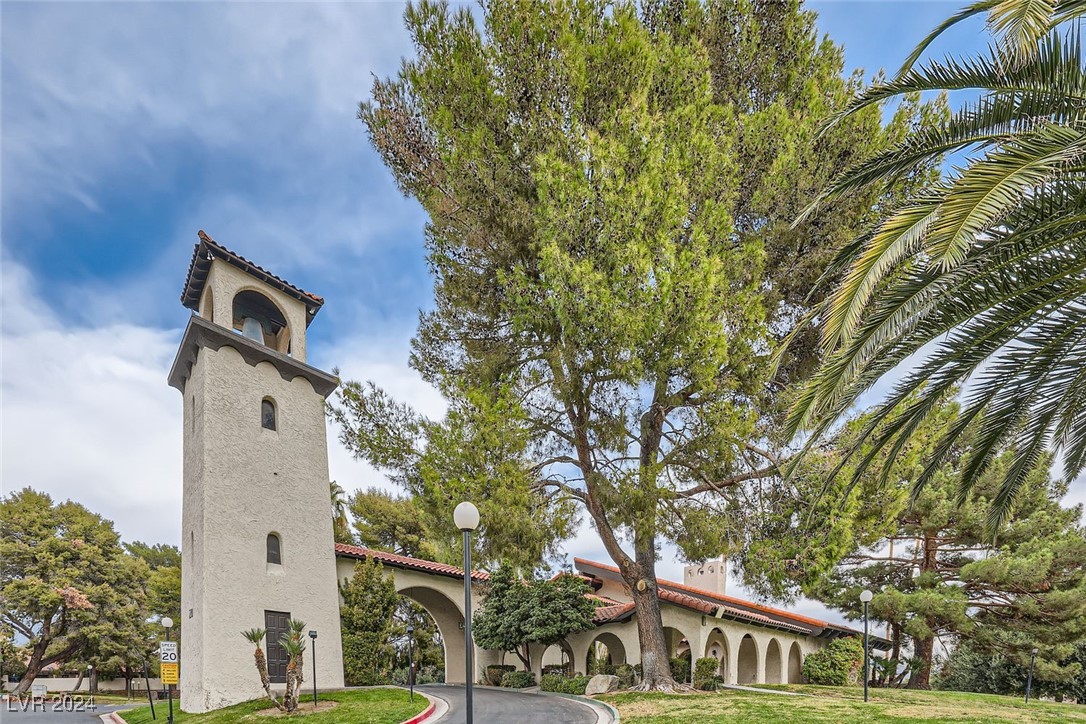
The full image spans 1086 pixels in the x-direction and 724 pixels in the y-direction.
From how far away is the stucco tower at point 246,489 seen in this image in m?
16.7

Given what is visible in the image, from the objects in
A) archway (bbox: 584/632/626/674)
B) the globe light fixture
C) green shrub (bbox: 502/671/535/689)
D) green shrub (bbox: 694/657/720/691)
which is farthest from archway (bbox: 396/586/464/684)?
the globe light fixture

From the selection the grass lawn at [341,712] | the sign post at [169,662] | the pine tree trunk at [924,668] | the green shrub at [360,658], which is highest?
the sign post at [169,662]

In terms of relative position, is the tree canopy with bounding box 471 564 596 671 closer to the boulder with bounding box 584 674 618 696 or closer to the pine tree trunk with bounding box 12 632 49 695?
the boulder with bounding box 584 674 618 696

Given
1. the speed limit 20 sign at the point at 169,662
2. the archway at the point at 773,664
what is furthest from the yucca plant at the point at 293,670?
the archway at the point at 773,664

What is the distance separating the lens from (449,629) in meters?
27.1

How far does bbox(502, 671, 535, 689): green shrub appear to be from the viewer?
23.4 m

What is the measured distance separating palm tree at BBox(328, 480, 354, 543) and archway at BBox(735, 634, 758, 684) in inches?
830

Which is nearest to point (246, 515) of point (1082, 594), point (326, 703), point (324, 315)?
point (326, 703)

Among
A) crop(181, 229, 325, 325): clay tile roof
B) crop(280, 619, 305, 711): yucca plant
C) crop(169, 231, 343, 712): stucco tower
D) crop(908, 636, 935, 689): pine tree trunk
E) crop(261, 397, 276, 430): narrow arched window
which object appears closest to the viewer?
crop(280, 619, 305, 711): yucca plant

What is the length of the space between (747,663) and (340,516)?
73.7ft

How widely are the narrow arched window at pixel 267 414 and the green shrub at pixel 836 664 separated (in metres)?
20.6

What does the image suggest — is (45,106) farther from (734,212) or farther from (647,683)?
(647,683)

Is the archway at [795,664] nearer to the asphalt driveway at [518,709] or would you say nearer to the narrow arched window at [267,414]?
the asphalt driveway at [518,709]

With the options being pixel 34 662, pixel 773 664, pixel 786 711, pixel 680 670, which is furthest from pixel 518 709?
pixel 34 662
